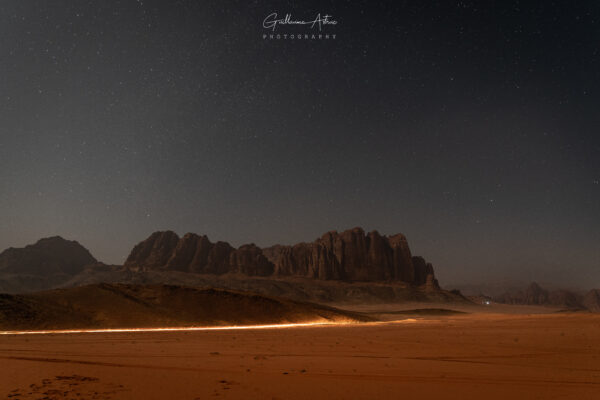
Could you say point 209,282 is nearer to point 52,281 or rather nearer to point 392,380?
point 52,281

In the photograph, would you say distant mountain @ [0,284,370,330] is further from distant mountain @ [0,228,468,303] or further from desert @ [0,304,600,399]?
distant mountain @ [0,228,468,303]

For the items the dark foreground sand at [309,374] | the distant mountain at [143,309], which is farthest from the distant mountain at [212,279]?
the dark foreground sand at [309,374]

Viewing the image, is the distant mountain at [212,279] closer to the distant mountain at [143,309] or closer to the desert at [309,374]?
the distant mountain at [143,309]

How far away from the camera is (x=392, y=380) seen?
11.4 metres

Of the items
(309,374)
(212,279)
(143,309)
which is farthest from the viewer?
(212,279)

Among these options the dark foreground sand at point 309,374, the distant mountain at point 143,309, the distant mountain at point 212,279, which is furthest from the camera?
the distant mountain at point 212,279

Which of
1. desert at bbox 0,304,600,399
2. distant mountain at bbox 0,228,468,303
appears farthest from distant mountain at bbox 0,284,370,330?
distant mountain at bbox 0,228,468,303

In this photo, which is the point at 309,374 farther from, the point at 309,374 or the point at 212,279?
the point at 212,279

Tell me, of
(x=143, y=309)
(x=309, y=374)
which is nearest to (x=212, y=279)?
(x=143, y=309)

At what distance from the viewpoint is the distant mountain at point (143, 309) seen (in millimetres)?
41688

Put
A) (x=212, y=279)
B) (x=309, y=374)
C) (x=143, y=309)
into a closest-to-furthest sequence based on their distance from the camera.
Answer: (x=309, y=374)
(x=143, y=309)
(x=212, y=279)

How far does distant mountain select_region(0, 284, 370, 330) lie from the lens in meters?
41.7

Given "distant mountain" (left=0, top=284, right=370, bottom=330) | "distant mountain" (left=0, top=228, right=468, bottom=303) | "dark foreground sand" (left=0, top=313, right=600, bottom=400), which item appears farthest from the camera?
"distant mountain" (left=0, top=228, right=468, bottom=303)

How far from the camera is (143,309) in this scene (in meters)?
49.2
